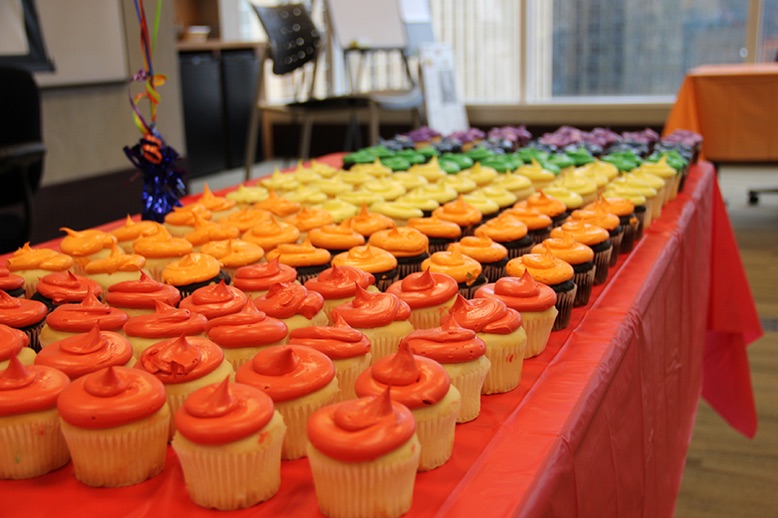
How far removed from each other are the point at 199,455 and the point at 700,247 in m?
2.08

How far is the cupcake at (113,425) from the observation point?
2.95ft

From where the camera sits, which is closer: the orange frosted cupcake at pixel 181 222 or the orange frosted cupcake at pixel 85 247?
the orange frosted cupcake at pixel 85 247

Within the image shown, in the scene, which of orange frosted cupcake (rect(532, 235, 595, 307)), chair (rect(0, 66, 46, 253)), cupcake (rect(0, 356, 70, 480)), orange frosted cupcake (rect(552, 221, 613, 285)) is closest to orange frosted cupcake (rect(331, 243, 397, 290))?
orange frosted cupcake (rect(532, 235, 595, 307))

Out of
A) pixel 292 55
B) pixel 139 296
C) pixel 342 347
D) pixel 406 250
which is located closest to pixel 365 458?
pixel 342 347

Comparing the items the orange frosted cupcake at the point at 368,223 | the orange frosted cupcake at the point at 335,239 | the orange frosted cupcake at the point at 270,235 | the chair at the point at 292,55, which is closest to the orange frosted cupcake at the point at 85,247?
the orange frosted cupcake at the point at 270,235

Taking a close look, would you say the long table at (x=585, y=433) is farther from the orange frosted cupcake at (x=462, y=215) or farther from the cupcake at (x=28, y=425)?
the orange frosted cupcake at (x=462, y=215)

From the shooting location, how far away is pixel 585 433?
3.53 feet

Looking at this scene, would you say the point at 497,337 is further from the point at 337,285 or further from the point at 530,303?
the point at 337,285

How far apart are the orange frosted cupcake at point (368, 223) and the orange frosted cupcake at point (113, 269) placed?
1.60ft

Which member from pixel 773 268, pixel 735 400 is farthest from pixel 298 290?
pixel 773 268

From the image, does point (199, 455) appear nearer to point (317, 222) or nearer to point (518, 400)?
point (518, 400)

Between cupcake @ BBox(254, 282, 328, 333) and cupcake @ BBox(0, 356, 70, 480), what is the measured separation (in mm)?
335

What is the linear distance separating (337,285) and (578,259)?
0.50m

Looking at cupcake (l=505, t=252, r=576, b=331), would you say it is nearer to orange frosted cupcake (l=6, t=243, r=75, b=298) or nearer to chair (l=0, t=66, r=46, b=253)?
orange frosted cupcake (l=6, t=243, r=75, b=298)
